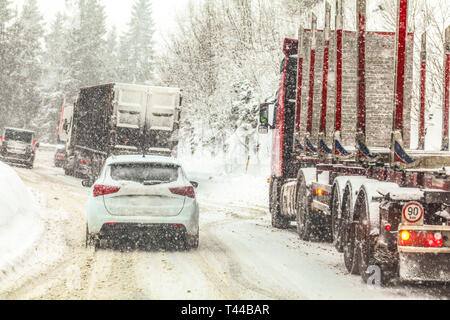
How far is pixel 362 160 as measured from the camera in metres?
7.12

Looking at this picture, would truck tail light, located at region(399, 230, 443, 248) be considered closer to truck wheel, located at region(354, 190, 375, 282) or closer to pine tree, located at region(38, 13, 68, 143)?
truck wheel, located at region(354, 190, 375, 282)

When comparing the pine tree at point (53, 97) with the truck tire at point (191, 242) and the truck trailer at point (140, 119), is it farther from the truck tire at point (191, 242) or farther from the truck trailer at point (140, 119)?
the truck tire at point (191, 242)

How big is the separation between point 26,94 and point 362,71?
66687mm

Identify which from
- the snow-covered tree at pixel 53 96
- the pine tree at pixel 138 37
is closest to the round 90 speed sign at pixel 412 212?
the snow-covered tree at pixel 53 96

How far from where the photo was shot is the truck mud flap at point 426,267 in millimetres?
5934

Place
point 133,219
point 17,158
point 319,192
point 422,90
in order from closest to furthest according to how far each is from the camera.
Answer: point 133,219
point 319,192
point 422,90
point 17,158

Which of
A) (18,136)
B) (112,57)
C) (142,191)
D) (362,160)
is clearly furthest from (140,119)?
(112,57)

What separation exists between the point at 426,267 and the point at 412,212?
1.85 ft

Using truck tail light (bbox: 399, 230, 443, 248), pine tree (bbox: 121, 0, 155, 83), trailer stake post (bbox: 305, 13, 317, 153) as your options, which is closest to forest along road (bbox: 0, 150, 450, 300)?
truck tail light (bbox: 399, 230, 443, 248)

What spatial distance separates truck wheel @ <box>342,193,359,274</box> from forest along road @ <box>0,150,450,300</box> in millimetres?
159

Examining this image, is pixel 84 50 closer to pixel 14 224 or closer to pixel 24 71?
pixel 24 71

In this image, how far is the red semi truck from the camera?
19.6 ft

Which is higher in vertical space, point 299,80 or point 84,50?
point 84,50

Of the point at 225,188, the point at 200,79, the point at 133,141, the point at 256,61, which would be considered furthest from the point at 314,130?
the point at 200,79
